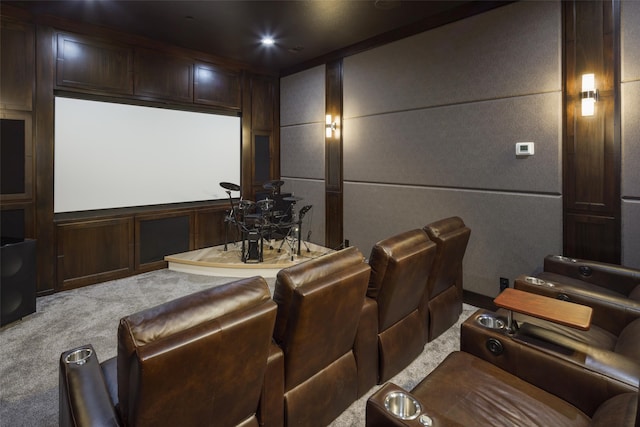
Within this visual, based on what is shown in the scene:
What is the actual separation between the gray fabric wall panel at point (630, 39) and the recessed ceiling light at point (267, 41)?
11.1 ft

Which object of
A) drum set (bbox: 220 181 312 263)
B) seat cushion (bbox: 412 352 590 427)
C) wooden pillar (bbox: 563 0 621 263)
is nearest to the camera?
seat cushion (bbox: 412 352 590 427)

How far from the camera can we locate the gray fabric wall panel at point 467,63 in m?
2.82

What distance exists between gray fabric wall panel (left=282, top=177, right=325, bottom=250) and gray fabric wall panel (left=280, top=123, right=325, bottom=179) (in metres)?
0.12

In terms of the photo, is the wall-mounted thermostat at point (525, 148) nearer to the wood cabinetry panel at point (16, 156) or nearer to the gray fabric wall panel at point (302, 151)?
the gray fabric wall panel at point (302, 151)

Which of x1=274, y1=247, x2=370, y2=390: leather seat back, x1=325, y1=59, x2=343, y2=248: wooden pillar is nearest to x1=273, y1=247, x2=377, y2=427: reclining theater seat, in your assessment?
x1=274, y1=247, x2=370, y2=390: leather seat back

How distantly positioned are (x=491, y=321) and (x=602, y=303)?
0.78 metres

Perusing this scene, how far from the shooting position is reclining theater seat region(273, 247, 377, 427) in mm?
1354

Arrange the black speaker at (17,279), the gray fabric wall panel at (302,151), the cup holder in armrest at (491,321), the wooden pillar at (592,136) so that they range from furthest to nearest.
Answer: the gray fabric wall panel at (302,151)
the black speaker at (17,279)
the wooden pillar at (592,136)
the cup holder in armrest at (491,321)

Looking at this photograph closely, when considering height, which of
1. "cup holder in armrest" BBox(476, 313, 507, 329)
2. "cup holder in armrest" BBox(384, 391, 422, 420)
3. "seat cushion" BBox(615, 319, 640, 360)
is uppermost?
"cup holder in armrest" BBox(476, 313, 507, 329)

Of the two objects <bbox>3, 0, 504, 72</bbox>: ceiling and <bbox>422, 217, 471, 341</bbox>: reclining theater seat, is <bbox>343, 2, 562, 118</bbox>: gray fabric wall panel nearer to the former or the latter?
<bbox>3, 0, 504, 72</bbox>: ceiling

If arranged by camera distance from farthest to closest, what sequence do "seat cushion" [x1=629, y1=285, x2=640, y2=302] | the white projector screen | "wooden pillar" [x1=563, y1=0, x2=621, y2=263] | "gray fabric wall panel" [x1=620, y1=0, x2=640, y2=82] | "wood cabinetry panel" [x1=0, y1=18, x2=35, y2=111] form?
the white projector screen < "wood cabinetry panel" [x1=0, y1=18, x2=35, y2=111] < "wooden pillar" [x1=563, y1=0, x2=621, y2=263] < "gray fabric wall panel" [x1=620, y1=0, x2=640, y2=82] < "seat cushion" [x1=629, y1=285, x2=640, y2=302]

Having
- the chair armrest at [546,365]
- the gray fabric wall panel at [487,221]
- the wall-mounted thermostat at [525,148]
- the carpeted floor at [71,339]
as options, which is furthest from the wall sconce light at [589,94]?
the chair armrest at [546,365]

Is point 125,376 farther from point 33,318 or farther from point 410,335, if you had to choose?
point 33,318

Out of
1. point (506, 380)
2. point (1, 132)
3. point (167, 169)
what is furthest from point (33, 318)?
point (506, 380)
